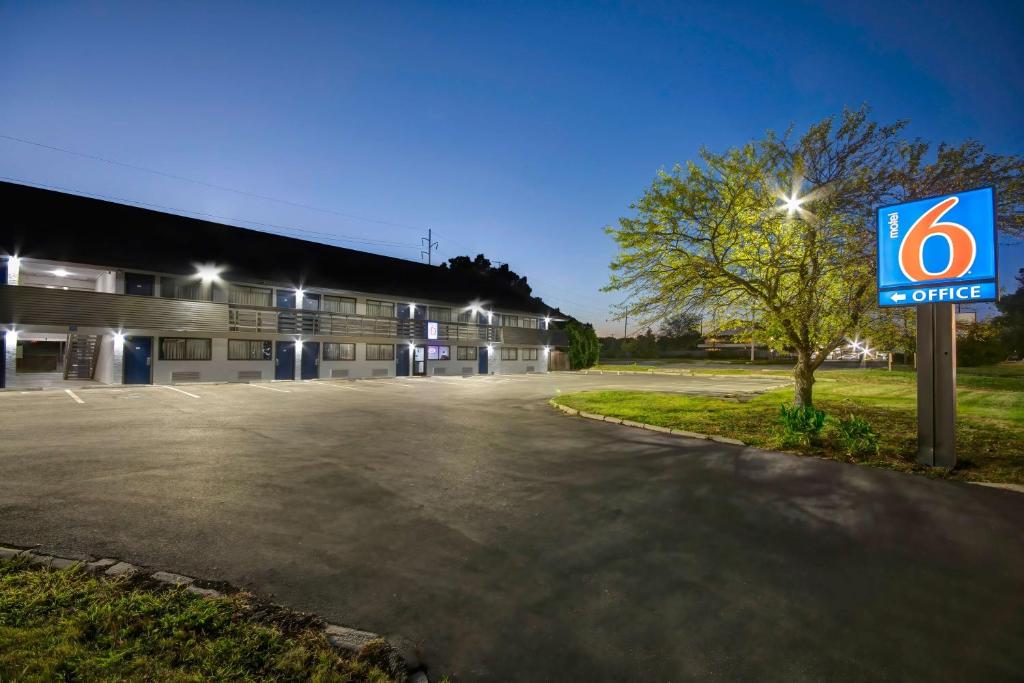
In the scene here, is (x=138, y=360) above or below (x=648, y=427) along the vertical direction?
above

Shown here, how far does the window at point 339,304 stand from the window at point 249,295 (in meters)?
3.59

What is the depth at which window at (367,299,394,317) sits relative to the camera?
33781 millimetres

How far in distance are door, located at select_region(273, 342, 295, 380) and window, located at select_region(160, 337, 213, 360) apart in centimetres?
364

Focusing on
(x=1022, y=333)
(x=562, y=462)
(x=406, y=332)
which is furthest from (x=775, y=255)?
(x=1022, y=333)

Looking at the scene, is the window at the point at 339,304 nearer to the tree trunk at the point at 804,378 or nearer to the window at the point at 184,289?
the window at the point at 184,289

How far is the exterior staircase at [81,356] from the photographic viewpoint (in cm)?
2602

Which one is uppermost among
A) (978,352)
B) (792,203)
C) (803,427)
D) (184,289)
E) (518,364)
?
(792,203)

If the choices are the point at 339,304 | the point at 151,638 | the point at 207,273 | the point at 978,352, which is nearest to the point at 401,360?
the point at 339,304

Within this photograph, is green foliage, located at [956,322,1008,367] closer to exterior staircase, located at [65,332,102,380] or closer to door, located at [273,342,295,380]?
door, located at [273,342,295,380]

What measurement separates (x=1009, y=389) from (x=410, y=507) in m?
29.1

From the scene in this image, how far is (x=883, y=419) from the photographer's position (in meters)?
13.2

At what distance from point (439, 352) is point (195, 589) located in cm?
3428

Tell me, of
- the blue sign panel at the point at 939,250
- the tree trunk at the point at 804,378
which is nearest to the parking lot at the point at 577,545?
the blue sign panel at the point at 939,250

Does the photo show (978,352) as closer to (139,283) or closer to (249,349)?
(249,349)
